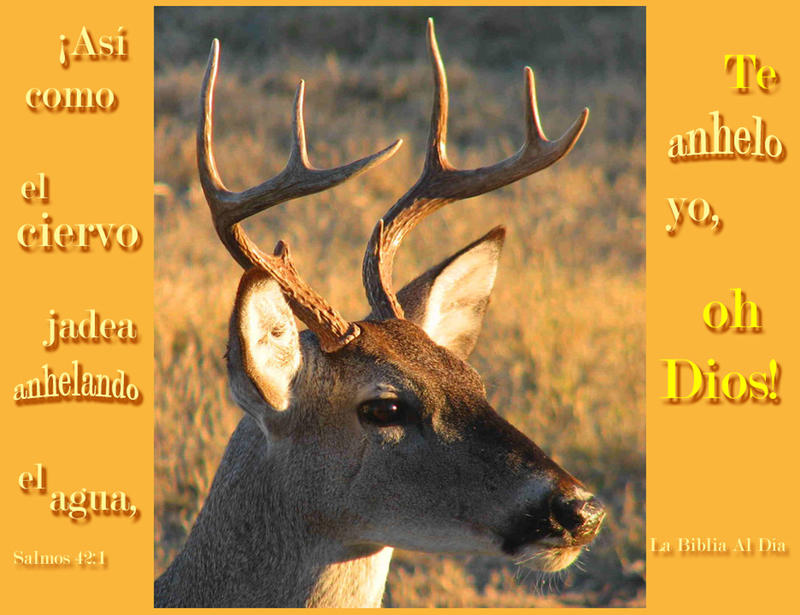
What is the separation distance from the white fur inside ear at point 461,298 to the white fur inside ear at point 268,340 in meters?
0.75

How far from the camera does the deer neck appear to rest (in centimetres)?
357

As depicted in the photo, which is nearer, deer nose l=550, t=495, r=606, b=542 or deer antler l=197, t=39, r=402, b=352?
deer nose l=550, t=495, r=606, b=542

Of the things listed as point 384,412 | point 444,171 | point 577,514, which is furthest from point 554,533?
point 444,171

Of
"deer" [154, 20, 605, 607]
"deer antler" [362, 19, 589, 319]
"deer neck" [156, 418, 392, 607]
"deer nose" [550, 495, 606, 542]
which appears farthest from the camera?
"deer antler" [362, 19, 589, 319]

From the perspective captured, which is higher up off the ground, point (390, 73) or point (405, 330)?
point (390, 73)

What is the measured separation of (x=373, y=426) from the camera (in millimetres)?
3471

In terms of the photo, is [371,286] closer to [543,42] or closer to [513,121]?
[513,121]

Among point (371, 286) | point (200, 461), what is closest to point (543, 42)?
point (200, 461)

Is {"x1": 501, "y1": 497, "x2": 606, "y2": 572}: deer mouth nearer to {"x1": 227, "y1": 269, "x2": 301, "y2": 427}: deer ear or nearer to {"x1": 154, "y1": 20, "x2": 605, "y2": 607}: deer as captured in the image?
{"x1": 154, "y1": 20, "x2": 605, "y2": 607}: deer

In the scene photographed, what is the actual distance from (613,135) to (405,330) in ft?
36.8

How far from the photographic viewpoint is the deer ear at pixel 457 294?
13.4 feet

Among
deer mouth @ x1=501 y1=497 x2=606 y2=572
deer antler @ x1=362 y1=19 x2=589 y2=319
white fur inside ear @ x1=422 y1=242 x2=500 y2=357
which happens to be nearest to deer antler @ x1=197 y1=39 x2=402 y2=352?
deer antler @ x1=362 y1=19 x2=589 y2=319

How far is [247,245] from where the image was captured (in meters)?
3.56

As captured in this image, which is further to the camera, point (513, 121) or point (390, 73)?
point (390, 73)
